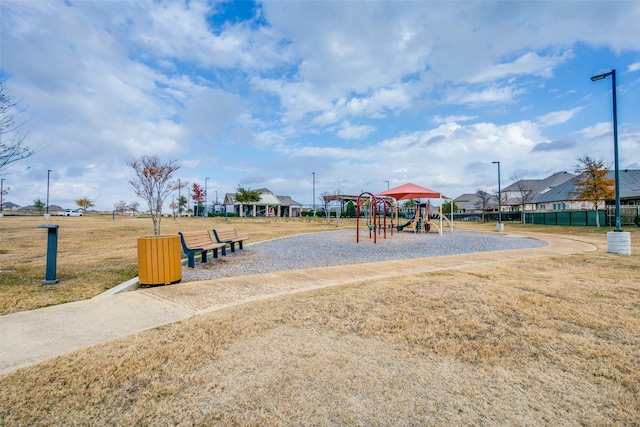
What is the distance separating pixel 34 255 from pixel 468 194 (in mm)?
111896

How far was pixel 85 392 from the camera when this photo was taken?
8.71 ft

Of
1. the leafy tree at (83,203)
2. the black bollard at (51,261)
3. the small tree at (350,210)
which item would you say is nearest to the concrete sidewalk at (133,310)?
the black bollard at (51,261)

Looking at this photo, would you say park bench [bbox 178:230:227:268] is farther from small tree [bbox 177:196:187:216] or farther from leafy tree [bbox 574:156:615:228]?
small tree [bbox 177:196:187:216]

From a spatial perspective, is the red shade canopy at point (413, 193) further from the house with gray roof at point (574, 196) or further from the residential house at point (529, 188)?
the residential house at point (529, 188)

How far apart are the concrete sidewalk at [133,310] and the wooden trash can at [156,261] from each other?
23 centimetres

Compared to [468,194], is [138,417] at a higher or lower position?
lower

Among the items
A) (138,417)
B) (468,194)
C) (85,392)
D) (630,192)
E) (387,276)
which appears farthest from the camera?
(468,194)

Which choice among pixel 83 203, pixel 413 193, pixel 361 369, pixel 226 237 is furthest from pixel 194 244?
pixel 83 203

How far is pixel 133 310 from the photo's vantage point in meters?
4.67

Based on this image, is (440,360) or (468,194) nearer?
(440,360)

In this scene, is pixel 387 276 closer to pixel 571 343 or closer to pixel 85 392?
pixel 571 343

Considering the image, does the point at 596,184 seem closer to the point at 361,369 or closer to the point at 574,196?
the point at 574,196

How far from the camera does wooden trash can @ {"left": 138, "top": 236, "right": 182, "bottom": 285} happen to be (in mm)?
6156

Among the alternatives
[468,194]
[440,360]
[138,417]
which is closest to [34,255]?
[138,417]
